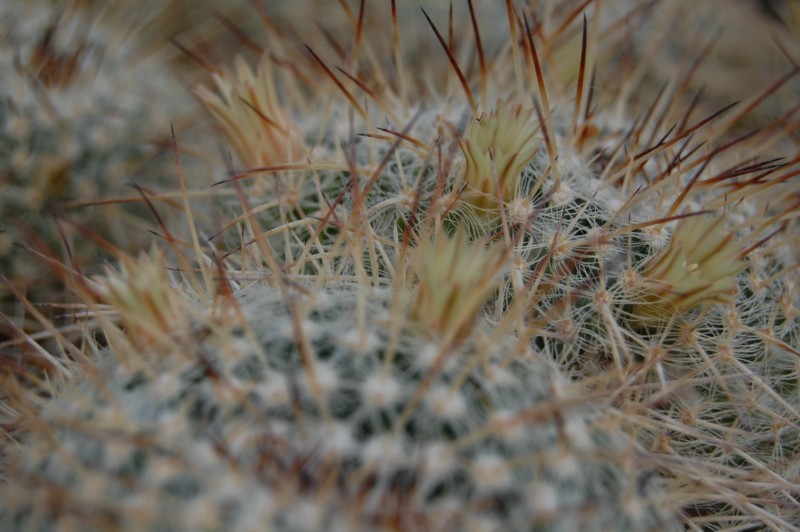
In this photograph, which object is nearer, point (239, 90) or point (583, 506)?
point (583, 506)

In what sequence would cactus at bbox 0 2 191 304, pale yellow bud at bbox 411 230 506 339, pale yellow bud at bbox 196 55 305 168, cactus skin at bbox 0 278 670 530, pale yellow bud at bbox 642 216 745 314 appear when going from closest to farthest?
cactus skin at bbox 0 278 670 530 → pale yellow bud at bbox 411 230 506 339 → pale yellow bud at bbox 642 216 745 314 → pale yellow bud at bbox 196 55 305 168 → cactus at bbox 0 2 191 304

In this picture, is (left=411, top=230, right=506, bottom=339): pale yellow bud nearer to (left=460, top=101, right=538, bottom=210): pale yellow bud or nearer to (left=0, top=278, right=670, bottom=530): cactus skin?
(left=0, top=278, right=670, bottom=530): cactus skin

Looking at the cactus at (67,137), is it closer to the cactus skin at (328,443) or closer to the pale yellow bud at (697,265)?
the cactus skin at (328,443)

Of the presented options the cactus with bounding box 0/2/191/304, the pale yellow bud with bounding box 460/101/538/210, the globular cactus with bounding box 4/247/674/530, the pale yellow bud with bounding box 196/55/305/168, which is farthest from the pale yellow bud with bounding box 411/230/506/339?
the cactus with bounding box 0/2/191/304

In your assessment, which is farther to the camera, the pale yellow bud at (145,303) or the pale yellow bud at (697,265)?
the pale yellow bud at (697,265)

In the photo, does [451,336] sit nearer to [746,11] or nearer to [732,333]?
[732,333]

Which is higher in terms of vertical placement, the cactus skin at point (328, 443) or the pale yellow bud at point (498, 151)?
the pale yellow bud at point (498, 151)

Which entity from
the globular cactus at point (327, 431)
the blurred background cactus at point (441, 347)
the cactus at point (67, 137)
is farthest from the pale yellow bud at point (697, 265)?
the cactus at point (67, 137)

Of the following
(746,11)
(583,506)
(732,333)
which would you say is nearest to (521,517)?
(583,506)
